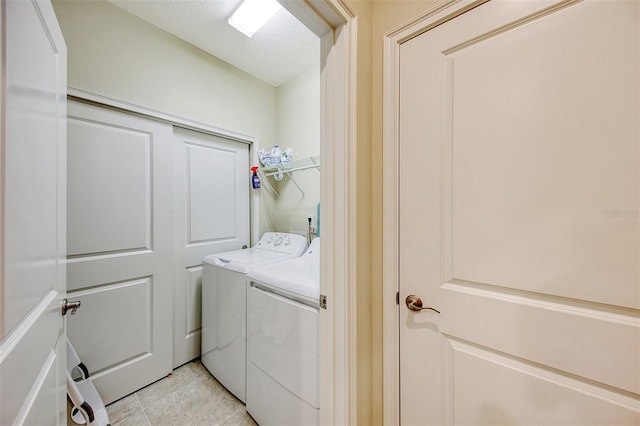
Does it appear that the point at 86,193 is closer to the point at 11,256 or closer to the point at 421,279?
the point at 11,256

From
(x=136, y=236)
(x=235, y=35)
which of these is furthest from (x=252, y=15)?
(x=136, y=236)

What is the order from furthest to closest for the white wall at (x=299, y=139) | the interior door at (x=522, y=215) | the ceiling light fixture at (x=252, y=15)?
1. the white wall at (x=299, y=139)
2. the ceiling light fixture at (x=252, y=15)
3. the interior door at (x=522, y=215)

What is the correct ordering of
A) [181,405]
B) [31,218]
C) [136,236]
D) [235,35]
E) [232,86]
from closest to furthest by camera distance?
[31,218]
[181,405]
[136,236]
[235,35]
[232,86]

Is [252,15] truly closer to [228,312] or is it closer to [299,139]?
[299,139]

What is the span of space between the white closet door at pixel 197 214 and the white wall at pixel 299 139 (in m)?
0.46

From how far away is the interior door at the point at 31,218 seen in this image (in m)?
0.48

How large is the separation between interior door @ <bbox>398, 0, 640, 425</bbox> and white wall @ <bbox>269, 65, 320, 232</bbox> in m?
1.33

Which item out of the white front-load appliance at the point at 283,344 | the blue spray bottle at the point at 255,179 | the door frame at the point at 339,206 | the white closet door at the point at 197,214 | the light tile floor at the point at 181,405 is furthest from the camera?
the blue spray bottle at the point at 255,179

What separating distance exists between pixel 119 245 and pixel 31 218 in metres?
1.30

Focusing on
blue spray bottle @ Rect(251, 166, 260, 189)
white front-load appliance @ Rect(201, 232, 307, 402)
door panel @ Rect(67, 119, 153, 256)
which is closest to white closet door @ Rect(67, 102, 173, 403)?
door panel @ Rect(67, 119, 153, 256)

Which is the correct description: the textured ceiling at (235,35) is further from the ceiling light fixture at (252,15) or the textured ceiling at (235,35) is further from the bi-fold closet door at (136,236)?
the bi-fold closet door at (136,236)

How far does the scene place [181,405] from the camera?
1633mm

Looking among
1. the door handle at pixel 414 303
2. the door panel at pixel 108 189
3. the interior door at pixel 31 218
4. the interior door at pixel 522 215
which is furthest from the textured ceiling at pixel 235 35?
the door handle at pixel 414 303

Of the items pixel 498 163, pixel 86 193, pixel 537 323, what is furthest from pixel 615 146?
pixel 86 193
